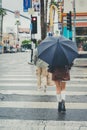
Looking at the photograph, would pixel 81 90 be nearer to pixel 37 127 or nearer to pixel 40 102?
pixel 40 102

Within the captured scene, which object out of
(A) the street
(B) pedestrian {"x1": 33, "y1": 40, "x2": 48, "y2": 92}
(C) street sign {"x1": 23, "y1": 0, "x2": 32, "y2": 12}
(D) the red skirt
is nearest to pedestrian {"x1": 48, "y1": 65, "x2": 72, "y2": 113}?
(D) the red skirt

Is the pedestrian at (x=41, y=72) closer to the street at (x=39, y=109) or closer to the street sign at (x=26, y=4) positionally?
the street at (x=39, y=109)

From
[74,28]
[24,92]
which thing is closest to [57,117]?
[24,92]

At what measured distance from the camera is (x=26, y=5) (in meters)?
39.4

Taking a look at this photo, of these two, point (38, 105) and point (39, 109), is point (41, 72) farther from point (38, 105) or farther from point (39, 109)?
point (39, 109)

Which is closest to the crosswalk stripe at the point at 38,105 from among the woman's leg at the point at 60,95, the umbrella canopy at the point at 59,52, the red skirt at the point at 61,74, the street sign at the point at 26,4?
the woman's leg at the point at 60,95

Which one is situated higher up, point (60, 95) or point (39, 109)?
point (60, 95)

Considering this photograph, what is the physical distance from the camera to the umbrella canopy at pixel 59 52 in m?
10.2

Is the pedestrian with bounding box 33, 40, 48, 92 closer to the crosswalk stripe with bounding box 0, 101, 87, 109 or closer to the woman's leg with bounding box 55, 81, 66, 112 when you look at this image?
the crosswalk stripe with bounding box 0, 101, 87, 109

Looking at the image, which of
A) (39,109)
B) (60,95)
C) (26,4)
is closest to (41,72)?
(39,109)

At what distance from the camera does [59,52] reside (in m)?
10.2

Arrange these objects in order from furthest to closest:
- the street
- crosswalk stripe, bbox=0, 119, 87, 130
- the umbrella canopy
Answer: the umbrella canopy < the street < crosswalk stripe, bbox=0, 119, 87, 130

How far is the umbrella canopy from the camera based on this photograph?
400 inches

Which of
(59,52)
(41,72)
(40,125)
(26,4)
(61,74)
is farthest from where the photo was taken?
(26,4)
